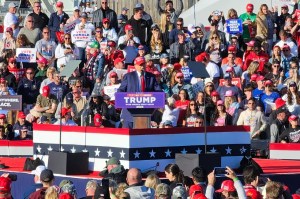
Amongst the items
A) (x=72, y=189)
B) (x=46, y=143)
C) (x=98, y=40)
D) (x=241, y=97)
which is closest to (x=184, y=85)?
(x=241, y=97)

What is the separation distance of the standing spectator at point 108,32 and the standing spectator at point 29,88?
3.04 metres

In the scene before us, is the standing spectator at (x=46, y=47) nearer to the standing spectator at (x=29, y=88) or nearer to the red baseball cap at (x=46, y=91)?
the standing spectator at (x=29, y=88)

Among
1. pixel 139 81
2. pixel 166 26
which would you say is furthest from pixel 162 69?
pixel 139 81

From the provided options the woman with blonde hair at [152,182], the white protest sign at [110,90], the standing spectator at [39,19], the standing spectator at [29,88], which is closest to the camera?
the woman with blonde hair at [152,182]

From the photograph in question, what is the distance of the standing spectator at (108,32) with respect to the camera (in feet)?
109

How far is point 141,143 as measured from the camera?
2309 cm

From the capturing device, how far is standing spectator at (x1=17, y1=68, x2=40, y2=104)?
99.2 feet

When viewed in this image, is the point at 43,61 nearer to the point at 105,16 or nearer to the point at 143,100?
the point at 105,16

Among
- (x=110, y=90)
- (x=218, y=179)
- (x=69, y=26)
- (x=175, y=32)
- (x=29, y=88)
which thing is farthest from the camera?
(x=69, y=26)

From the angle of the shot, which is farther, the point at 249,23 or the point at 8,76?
the point at 249,23

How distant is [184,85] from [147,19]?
15.2 feet

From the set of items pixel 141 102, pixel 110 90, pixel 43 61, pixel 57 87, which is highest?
pixel 43 61

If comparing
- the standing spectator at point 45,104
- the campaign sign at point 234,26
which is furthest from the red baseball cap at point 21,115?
the campaign sign at point 234,26

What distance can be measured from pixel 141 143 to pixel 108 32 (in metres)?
10.7
